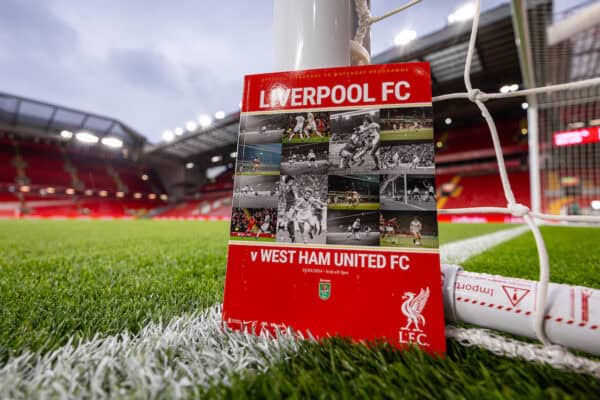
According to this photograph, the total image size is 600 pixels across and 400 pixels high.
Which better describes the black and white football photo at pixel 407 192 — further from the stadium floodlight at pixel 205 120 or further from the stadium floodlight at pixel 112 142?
the stadium floodlight at pixel 112 142

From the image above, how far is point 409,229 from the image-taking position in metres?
0.49

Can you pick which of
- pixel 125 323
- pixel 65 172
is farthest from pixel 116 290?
pixel 65 172

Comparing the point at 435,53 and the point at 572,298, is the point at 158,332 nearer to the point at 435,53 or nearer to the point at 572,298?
the point at 572,298

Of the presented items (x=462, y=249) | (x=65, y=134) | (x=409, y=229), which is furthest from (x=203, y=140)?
(x=409, y=229)

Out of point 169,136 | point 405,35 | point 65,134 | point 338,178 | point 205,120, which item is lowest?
point 338,178

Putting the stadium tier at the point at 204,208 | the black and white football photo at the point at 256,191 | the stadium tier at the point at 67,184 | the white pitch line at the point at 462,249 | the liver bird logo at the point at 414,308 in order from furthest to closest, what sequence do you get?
the stadium tier at the point at 204,208
the stadium tier at the point at 67,184
the white pitch line at the point at 462,249
the black and white football photo at the point at 256,191
the liver bird logo at the point at 414,308

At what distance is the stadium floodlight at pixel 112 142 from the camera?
16828mm

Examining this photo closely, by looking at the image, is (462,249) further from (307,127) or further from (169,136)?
(169,136)

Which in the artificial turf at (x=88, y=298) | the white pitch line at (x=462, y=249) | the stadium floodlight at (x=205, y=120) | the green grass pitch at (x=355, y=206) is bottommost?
the white pitch line at (x=462, y=249)

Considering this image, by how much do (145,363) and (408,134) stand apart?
1.87ft

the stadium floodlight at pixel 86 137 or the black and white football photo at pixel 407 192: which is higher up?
the stadium floodlight at pixel 86 137

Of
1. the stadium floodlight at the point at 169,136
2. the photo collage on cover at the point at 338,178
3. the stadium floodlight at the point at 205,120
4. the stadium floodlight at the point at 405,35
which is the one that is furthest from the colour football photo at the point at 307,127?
the stadium floodlight at the point at 169,136

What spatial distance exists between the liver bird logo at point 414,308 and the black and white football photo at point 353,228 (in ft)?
0.34

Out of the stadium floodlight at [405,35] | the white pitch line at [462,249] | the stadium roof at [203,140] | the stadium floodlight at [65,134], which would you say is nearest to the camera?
the stadium floodlight at [405,35]
